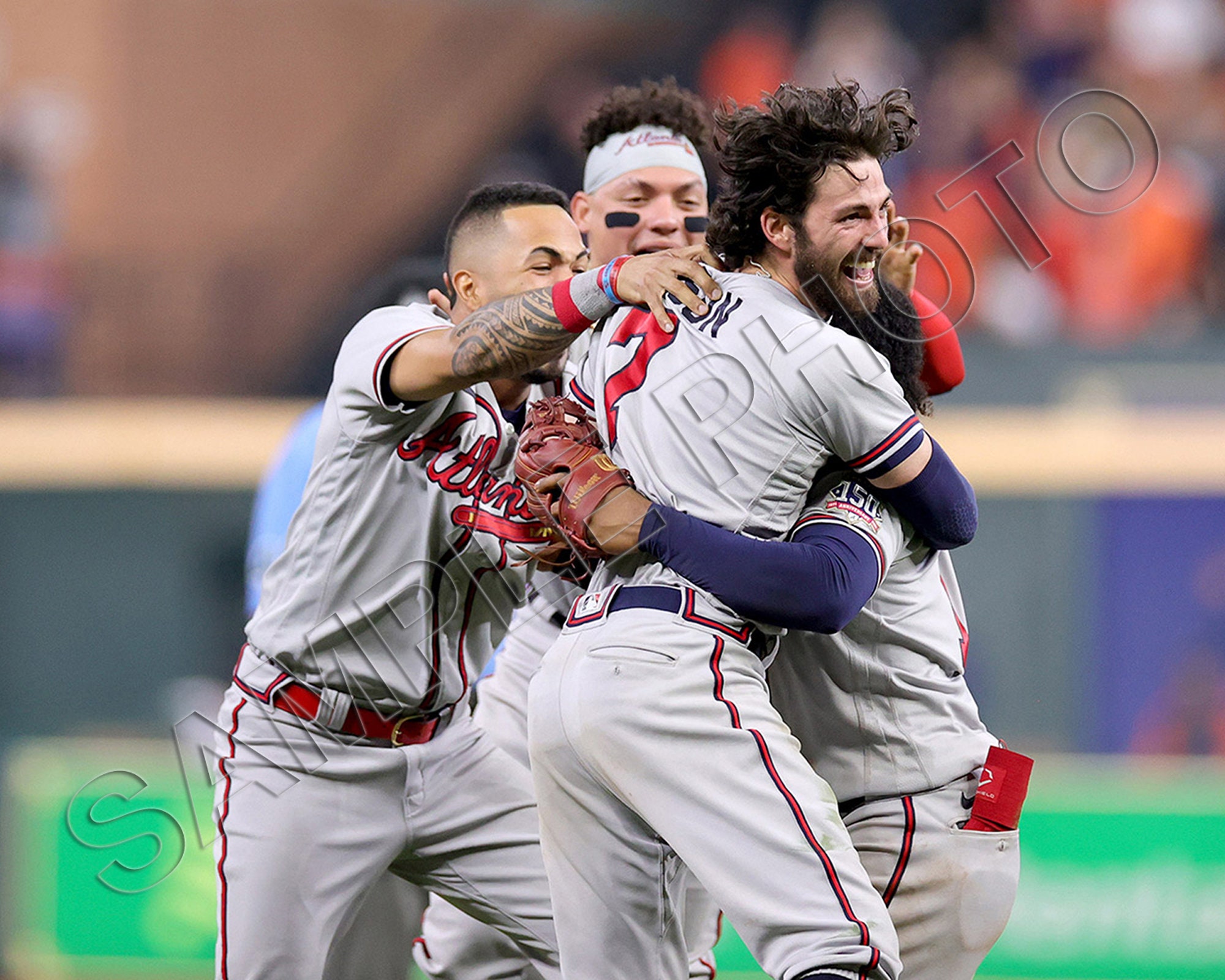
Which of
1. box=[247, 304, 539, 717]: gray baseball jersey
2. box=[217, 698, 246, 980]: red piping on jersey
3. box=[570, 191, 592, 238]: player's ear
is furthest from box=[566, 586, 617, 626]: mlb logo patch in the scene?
box=[570, 191, 592, 238]: player's ear

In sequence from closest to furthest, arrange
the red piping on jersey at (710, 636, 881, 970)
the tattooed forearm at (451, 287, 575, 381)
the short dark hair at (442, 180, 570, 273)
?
the red piping on jersey at (710, 636, 881, 970) < the tattooed forearm at (451, 287, 575, 381) < the short dark hair at (442, 180, 570, 273)

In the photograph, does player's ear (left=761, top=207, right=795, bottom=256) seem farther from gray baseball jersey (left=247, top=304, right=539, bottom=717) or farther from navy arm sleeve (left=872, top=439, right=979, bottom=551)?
gray baseball jersey (left=247, top=304, right=539, bottom=717)

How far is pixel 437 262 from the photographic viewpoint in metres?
7.21

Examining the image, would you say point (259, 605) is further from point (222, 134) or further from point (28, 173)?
point (222, 134)

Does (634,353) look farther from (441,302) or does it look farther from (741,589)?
(441,302)

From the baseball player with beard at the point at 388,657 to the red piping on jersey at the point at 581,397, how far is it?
8 cm

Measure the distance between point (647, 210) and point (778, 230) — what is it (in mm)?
1546

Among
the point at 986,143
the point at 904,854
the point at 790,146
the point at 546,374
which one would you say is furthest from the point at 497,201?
the point at 986,143

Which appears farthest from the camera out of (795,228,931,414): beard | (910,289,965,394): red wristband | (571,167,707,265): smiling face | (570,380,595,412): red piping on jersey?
(571,167,707,265): smiling face

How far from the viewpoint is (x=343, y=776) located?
388cm

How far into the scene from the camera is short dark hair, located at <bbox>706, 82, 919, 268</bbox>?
322 centimetres

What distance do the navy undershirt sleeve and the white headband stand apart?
2.00 metres

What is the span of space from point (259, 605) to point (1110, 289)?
24.2 ft

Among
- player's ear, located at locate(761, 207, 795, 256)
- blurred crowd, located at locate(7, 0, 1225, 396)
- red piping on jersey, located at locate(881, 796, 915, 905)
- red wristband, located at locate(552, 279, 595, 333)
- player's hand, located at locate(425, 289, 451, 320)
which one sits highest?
blurred crowd, located at locate(7, 0, 1225, 396)
